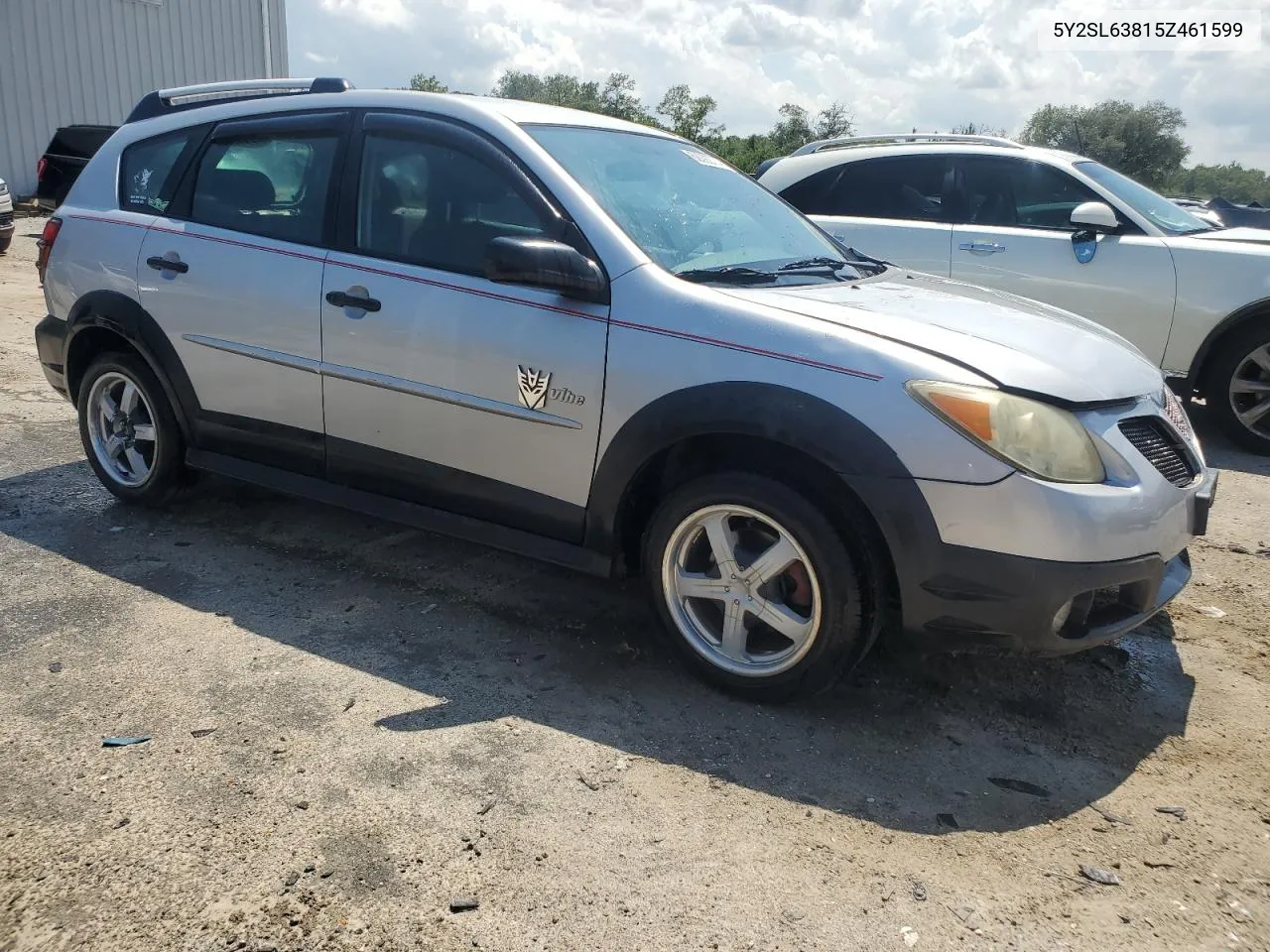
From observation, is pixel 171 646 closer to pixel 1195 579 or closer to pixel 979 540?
pixel 979 540

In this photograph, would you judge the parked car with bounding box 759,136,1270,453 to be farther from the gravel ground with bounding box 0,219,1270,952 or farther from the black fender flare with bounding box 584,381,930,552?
the black fender flare with bounding box 584,381,930,552

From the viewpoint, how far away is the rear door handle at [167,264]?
4.34m

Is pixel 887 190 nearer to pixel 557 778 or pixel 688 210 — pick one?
pixel 688 210

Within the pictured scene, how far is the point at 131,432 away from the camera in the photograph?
486 centimetres

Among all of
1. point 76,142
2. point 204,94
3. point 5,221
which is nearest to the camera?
point 204,94

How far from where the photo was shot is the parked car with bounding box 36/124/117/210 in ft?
46.2

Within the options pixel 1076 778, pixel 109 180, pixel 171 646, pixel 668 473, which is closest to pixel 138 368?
pixel 109 180

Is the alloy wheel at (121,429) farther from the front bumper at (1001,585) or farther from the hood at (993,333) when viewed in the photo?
the front bumper at (1001,585)

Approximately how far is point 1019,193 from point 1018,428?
471cm

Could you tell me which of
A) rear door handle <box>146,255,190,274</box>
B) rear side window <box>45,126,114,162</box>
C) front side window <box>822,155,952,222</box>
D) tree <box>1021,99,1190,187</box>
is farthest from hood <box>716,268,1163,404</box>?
tree <box>1021,99,1190,187</box>

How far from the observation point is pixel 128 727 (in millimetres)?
3098

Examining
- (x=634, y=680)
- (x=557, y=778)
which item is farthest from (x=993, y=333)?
(x=557, y=778)

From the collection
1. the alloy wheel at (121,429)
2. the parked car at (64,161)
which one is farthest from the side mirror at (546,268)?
the parked car at (64,161)

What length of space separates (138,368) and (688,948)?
364 cm
